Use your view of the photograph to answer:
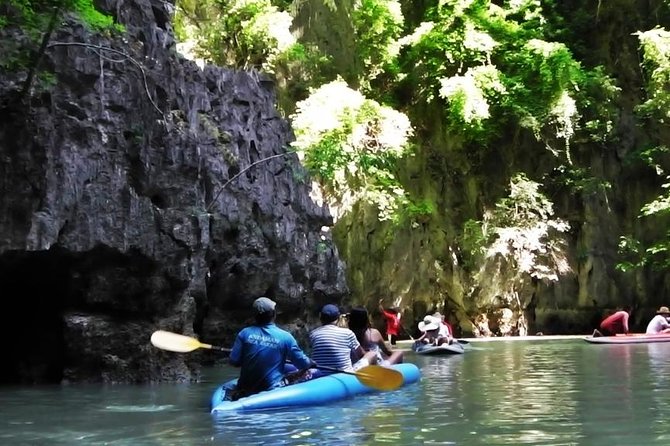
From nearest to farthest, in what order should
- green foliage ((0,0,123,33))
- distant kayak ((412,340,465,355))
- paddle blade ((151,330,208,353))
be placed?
1. paddle blade ((151,330,208,353))
2. green foliage ((0,0,123,33))
3. distant kayak ((412,340,465,355))

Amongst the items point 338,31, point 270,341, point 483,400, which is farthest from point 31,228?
point 338,31

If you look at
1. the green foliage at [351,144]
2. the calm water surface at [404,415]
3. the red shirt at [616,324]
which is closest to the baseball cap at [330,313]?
the calm water surface at [404,415]

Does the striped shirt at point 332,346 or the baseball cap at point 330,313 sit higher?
the baseball cap at point 330,313

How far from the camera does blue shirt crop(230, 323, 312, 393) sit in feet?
24.8

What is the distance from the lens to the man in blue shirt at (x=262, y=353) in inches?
298

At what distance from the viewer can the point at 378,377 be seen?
8.40 m

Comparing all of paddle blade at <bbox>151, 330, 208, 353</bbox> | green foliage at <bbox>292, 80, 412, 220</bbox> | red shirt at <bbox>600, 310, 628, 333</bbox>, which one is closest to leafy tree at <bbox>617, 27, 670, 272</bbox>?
red shirt at <bbox>600, 310, 628, 333</bbox>

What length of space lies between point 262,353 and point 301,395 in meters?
0.58

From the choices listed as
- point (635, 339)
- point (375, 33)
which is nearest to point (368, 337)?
point (635, 339)

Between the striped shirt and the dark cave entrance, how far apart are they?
14.1 ft

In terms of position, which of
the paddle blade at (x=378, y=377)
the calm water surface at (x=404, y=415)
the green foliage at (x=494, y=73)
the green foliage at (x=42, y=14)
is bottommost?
the calm water surface at (x=404, y=415)

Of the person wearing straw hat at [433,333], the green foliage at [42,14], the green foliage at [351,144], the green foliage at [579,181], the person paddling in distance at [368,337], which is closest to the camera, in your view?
the person paddling in distance at [368,337]

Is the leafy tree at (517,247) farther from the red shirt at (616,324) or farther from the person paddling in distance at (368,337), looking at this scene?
the person paddling in distance at (368,337)

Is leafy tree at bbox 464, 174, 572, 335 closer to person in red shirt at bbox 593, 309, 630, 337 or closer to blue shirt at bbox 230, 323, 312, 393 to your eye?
person in red shirt at bbox 593, 309, 630, 337
